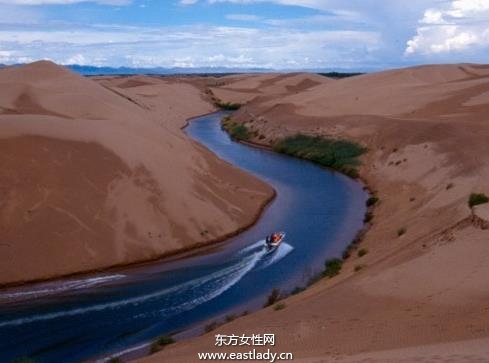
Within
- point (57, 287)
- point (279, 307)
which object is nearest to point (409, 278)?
point (279, 307)

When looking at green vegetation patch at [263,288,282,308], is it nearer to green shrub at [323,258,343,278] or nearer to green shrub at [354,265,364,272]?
green shrub at [323,258,343,278]

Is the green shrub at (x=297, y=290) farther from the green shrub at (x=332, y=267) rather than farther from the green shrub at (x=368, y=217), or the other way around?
the green shrub at (x=368, y=217)

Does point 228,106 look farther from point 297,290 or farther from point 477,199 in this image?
point 297,290

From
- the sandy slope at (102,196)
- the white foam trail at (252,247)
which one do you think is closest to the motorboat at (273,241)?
the white foam trail at (252,247)

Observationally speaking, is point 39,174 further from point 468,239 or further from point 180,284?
point 468,239

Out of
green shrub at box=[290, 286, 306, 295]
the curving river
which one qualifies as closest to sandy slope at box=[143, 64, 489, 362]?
green shrub at box=[290, 286, 306, 295]

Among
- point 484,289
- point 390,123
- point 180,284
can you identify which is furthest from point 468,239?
point 390,123
